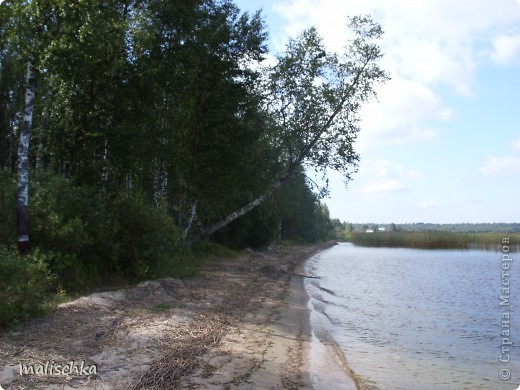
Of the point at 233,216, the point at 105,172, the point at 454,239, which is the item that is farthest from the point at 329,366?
the point at 454,239

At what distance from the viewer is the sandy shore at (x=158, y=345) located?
18.5ft

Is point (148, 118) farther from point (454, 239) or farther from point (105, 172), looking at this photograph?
point (454, 239)

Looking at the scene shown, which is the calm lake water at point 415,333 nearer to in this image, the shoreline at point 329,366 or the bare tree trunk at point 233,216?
the shoreline at point 329,366

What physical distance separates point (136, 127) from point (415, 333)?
11.2m

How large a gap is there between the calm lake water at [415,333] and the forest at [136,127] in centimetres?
594

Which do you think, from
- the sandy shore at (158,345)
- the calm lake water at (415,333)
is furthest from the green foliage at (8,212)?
the calm lake water at (415,333)

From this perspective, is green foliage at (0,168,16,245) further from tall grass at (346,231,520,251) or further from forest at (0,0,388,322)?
tall grass at (346,231,520,251)

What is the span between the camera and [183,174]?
61.9ft

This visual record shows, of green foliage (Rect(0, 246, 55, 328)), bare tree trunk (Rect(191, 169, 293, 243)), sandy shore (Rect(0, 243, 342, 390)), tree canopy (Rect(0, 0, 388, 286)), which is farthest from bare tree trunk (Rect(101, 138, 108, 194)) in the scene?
bare tree trunk (Rect(191, 169, 293, 243))

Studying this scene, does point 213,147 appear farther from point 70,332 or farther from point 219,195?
point 70,332

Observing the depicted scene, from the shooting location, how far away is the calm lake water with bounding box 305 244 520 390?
825 centimetres

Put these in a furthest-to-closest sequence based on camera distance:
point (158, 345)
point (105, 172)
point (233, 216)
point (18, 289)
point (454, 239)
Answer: point (454, 239), point (233, 216), point (105, 172), point (18, 289), point (158, 345)

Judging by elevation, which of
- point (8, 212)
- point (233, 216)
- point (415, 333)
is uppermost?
point (233, 216)

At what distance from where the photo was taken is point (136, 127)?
14.7m
